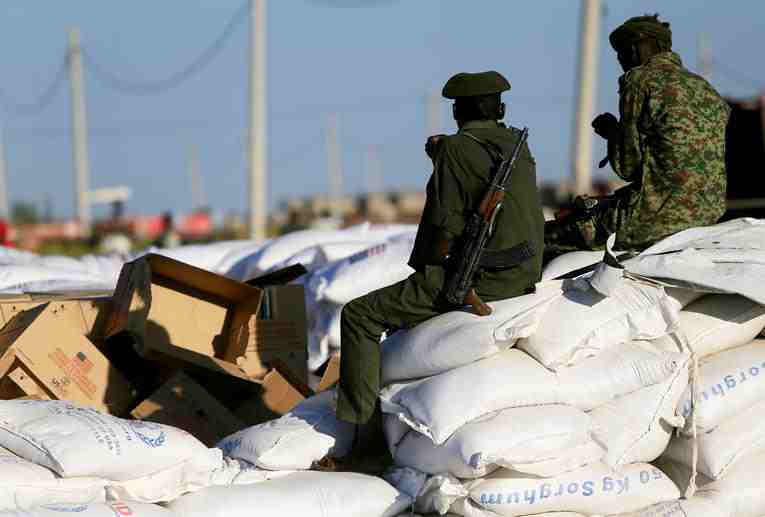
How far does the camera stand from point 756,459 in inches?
201

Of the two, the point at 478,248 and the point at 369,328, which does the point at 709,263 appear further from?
the point at 369,328

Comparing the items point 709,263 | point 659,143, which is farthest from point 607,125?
point 709,263

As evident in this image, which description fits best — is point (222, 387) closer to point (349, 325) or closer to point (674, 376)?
point (349, 325)

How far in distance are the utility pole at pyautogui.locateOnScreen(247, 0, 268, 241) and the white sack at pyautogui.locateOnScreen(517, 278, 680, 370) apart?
11.3m

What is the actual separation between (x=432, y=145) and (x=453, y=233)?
0.34 meters

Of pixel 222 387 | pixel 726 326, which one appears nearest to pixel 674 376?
pixel 726 326

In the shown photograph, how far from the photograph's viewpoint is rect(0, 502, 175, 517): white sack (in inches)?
160

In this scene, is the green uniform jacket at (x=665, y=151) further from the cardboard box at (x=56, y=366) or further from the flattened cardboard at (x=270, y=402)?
the cardboard box at (x=56, y=366)

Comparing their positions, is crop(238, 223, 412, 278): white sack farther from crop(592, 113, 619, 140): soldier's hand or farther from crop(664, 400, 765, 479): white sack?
crop(664, 400, 765, 479): white sack

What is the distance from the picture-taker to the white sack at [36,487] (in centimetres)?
422

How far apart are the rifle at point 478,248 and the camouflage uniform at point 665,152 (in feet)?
2.66

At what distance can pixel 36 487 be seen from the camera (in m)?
4.29

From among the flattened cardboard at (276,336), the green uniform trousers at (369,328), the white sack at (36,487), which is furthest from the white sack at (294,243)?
the white sack at (36,487)

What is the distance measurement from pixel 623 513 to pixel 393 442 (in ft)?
2.89
